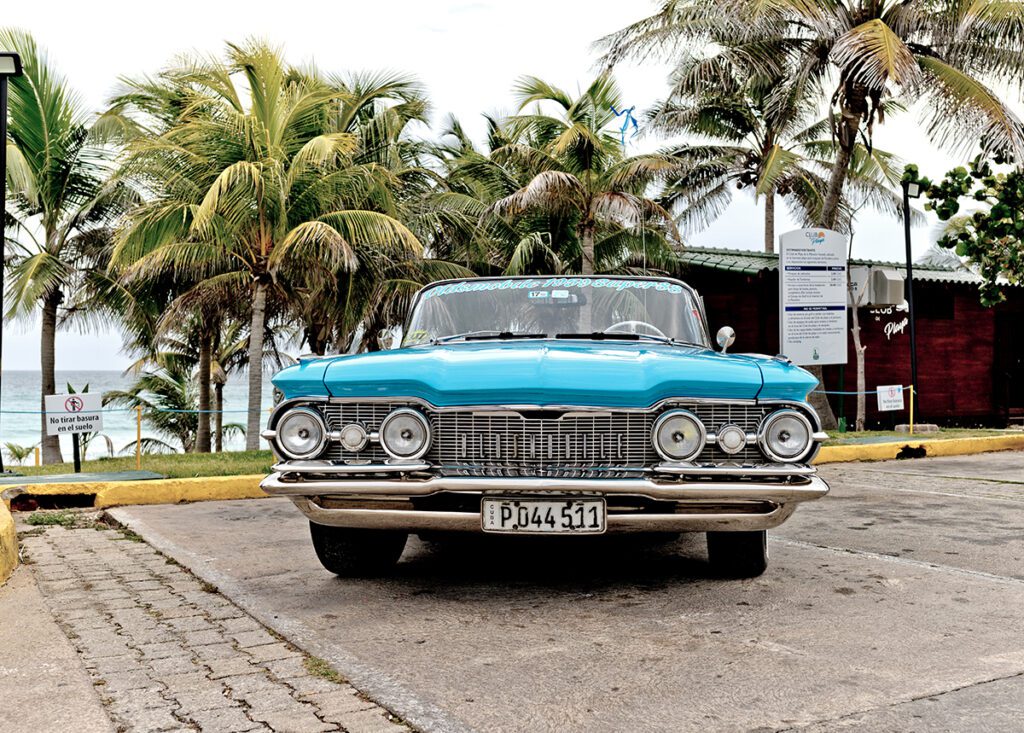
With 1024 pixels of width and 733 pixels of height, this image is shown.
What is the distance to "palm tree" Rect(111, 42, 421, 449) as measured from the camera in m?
13.6

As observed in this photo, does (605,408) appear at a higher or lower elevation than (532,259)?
lower

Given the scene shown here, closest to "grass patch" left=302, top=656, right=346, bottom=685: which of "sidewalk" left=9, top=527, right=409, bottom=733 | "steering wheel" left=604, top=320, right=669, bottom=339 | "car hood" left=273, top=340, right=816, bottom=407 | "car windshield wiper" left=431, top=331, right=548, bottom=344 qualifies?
"sidewalk" left=9, top=527, right=409, bottom=733

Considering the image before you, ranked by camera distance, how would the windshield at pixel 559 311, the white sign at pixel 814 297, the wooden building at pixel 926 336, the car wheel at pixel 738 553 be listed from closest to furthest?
the car wheel at pixel 738 553
the windshield at pixel 559 311
the white sign at pixel 814 297
the wooden building at pixel 926 336

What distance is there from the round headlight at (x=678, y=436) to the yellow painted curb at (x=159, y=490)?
17.0 ft

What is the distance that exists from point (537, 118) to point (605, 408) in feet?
56.6

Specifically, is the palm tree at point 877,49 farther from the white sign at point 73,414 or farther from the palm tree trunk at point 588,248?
the white sign at point 73,414

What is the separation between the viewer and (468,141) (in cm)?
2608

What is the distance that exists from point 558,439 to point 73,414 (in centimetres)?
686

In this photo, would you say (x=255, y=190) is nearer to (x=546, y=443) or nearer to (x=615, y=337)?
(x=615, y=337)

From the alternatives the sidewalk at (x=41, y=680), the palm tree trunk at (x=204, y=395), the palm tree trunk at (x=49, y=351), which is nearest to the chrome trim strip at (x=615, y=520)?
the sidewalk at (x=41, y=680)

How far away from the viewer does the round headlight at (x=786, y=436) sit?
3.90 m

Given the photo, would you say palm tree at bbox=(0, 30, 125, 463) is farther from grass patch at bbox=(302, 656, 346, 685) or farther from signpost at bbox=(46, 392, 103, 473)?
grass patch at bbox=(302, 656, 346, 685)

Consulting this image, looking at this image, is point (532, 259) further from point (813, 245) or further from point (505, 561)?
point (505, 561)

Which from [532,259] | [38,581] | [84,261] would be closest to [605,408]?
[38,581]
